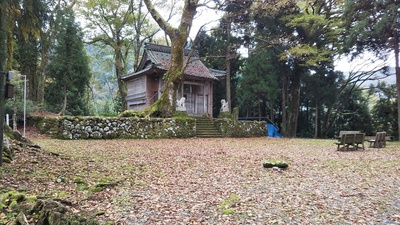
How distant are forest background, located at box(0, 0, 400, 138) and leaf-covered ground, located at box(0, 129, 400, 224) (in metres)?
10.4

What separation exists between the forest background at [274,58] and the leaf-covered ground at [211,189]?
10.4m

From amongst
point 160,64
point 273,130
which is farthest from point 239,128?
point 160,64

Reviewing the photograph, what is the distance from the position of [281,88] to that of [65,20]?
1711 centimetres

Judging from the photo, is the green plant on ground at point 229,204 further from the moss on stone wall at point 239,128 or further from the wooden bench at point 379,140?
the moss on stone wall at point 239,128

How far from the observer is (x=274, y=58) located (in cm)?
2095

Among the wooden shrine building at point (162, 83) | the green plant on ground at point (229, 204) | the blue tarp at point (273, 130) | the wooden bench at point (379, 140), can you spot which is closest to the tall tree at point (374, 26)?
the wooden bench at point (379, 140)

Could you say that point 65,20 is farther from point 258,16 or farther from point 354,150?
→ point 354,150

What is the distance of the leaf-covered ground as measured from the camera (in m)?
3.31

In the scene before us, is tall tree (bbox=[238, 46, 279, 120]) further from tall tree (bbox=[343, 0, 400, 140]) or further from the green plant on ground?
the green plant on ground

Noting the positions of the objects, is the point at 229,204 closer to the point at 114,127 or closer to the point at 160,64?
the point at 114,127

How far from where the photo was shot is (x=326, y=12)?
19.0m

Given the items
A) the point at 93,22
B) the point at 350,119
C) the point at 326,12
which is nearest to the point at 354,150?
the point at 326,12

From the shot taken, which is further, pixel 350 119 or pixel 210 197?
pixel 350 119

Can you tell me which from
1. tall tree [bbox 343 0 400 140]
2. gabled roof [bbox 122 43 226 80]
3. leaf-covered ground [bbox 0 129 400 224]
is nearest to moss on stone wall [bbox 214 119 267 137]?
gabled roof [bbox 122 43 226 80]
